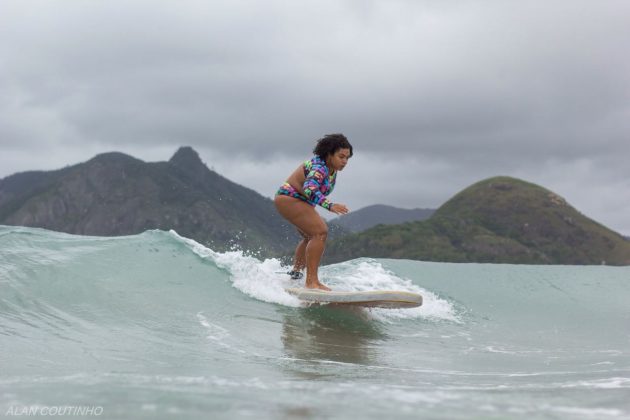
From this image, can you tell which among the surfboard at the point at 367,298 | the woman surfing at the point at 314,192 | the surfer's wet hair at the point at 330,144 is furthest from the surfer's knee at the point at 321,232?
the surfer's wet hair at the point at 330,144

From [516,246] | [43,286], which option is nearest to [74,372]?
[43,286]

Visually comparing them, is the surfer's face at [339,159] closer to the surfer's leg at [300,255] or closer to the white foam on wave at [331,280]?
the surfer's leg at [300,255]

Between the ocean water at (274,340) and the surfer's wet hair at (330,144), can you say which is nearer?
the ocean water at (274,340)

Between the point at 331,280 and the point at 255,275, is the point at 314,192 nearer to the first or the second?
the point at 255,275

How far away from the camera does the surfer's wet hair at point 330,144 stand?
10.3 m

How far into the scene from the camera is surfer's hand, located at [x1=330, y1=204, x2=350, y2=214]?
960 cm

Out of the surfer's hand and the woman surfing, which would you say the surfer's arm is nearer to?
the woman surfing

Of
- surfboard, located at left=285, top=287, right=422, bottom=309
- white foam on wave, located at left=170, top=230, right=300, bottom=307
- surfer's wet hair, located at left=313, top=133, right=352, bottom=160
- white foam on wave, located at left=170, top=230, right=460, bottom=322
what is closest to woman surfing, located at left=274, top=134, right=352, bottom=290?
surfer's wet hair, located at left=313, top=133, right=352, bottom=160

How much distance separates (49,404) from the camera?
4.66m

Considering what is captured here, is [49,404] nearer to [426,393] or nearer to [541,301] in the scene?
[426,393]

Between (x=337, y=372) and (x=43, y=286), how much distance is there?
20.2ft

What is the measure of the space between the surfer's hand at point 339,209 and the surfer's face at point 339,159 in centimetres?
87

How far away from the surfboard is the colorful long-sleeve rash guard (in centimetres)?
145

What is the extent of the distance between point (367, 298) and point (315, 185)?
1.99 m
